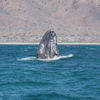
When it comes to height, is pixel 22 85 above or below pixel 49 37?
below

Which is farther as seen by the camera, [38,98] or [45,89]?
[45,89]

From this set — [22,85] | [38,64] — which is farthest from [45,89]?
[38,64]

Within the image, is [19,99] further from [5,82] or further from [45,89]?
[5,82]

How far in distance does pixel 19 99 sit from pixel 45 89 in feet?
10.3

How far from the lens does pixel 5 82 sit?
26.6 meters

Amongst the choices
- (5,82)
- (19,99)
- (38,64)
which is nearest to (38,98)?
(19,99)

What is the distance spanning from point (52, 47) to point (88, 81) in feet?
49.6

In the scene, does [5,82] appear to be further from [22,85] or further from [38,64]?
[38,64]

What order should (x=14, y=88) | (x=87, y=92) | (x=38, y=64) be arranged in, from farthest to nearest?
1. (x=38, y=64)
2. (x=14, y=88)
3. (x=87, y=92)

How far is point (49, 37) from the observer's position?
42438 mm

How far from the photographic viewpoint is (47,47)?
1635 inches

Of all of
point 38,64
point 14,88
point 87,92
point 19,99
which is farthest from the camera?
point 38,64

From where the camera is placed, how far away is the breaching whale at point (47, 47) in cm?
4134

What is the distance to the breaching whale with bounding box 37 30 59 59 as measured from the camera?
41.3 m
